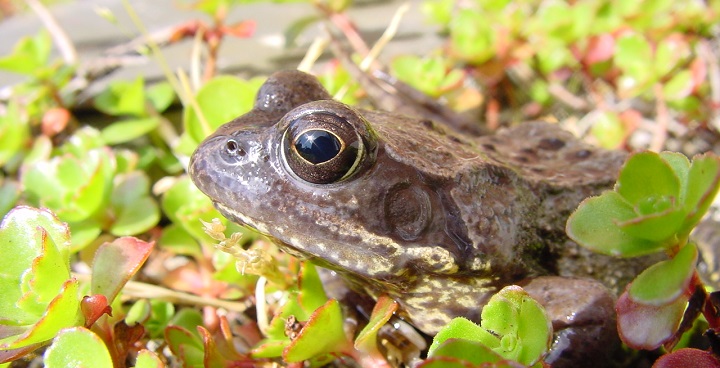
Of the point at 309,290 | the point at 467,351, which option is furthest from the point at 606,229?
the point at 309,290

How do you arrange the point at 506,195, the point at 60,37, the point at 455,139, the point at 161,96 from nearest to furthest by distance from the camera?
1. the point at 506,195
2. the point at 455,139
3. the point at 161,96
4. the point at 60,37

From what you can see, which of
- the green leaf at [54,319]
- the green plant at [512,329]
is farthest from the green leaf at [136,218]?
the green plant at [512,329]

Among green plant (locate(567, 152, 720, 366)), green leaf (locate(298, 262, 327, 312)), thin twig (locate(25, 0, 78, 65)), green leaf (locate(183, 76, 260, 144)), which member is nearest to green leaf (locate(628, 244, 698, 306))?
green plant (locate(567, 152, 720, 366))

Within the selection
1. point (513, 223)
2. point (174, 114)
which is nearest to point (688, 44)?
point (513, 223)

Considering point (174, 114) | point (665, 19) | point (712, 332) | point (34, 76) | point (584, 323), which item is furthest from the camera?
point (665, 19)

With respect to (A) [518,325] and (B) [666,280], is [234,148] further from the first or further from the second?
(B) [666,280]

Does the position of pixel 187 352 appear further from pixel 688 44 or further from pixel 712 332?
pixel 688 44

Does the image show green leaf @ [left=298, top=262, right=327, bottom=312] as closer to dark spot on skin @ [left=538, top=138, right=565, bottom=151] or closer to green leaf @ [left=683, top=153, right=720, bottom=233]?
green leaf @ [left=683, top=153, right=720, bottom=233]

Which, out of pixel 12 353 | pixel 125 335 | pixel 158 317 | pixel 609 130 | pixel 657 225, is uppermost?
pixel 657 225
